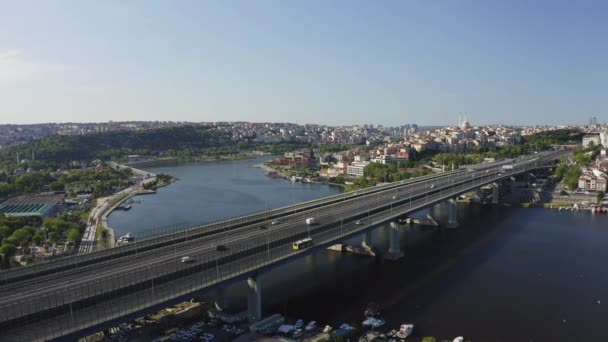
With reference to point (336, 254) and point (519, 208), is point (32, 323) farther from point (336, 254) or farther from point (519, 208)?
point (519, 208)

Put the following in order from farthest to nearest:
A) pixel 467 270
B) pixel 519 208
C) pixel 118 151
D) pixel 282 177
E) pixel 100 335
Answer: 1. pixel 118 151
2. pixel 282 177
3. pixel 519 208
4. pixel 467 270
5. pixel 100 335

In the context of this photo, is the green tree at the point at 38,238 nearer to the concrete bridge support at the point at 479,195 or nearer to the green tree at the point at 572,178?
the concrete bridge support at the point at 479,195

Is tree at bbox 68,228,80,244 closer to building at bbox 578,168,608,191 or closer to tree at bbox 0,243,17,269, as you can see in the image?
tree at bbox 0,243,17,269

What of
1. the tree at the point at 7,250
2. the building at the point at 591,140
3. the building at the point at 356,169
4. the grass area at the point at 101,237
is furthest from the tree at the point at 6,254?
the building at the point at 591,140

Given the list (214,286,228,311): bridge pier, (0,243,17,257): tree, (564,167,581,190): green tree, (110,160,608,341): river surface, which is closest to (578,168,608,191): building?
(564,167,581,190): green tree

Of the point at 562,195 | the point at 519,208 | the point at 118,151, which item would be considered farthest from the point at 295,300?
the point at 118,151

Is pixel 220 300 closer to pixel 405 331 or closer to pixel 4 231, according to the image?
pixel 405 331
